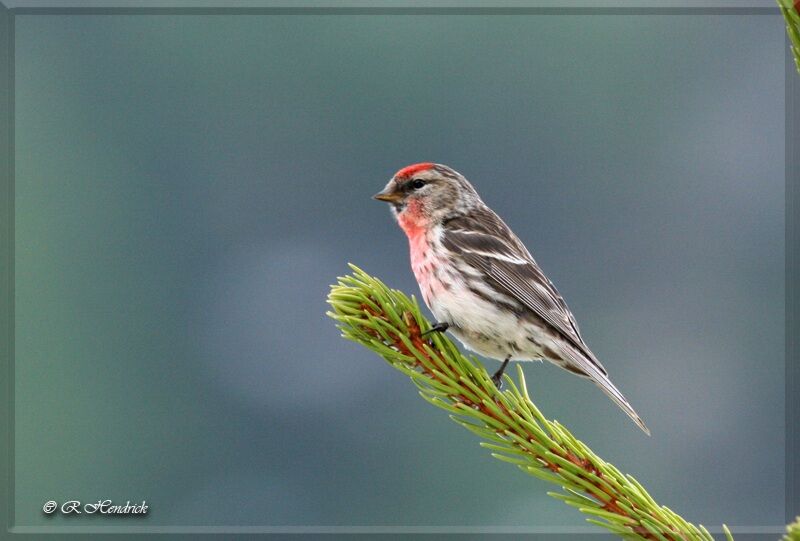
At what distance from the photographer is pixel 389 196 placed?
1.89m

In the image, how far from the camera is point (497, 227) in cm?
185

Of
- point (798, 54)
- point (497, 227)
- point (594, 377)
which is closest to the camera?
point (798, 54)

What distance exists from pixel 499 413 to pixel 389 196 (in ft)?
2.66

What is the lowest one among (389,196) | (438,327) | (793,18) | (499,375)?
(499,375)

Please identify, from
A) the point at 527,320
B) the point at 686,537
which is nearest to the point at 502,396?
the point at 686,537

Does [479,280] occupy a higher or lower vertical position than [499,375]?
higher

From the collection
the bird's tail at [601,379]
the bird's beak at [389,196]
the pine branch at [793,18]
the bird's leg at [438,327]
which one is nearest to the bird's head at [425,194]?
the bird's beak at [389,196]

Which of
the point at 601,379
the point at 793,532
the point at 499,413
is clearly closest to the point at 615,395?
the point at 601,379

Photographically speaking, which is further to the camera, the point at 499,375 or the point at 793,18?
the point at 499,375

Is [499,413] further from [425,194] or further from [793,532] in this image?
[425,194]

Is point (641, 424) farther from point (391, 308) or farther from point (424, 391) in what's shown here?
point (391, 308)

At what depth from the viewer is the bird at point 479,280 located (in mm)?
1579

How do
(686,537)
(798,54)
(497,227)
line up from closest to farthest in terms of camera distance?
(798,54) → (686,537) → (497,227)

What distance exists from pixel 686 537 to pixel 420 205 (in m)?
1.07
